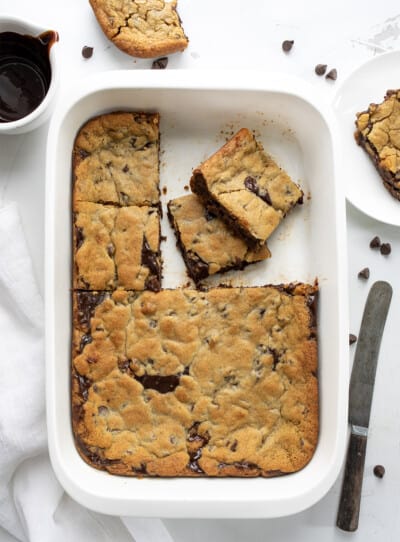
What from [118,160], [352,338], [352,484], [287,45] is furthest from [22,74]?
[352,484]

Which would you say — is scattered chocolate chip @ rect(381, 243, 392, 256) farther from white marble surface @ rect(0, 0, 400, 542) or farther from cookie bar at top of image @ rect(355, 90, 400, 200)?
cookie bar at top of image @ rect(355, 90, 400, 200)

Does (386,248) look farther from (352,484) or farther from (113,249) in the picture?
(113,249)

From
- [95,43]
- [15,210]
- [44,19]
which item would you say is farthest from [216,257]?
[44,19]

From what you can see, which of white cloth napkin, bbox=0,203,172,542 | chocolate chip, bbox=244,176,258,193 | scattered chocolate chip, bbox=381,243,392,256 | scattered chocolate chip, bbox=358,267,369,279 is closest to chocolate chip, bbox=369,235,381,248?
scattered chocolate chip, bbox=381,243,392,256

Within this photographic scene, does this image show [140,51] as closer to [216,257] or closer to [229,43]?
[229,43]

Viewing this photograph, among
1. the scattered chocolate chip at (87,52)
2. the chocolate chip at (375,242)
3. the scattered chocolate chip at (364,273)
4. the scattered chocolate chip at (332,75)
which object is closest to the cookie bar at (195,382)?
the scattered chocolate chip at (364,273)

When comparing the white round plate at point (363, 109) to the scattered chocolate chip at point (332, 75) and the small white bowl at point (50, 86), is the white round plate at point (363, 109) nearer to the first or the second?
the scattered chocolate chip at point (332, 75)

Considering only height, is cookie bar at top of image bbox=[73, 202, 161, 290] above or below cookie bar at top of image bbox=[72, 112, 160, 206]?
below
